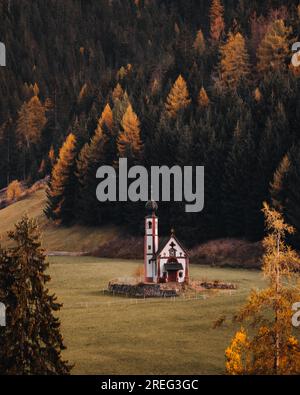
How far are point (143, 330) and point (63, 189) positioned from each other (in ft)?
270

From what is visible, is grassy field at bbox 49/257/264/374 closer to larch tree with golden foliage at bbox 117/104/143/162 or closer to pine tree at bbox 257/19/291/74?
larch tree with golden foliage at bbox 117/104/143/162

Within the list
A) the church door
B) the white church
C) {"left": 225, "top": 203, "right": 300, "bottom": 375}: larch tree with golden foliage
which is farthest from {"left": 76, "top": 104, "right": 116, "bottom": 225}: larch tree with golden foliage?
{"left": 225, "top": 203, "right": 300, "bottom": 375}: larch tree with golden foliage

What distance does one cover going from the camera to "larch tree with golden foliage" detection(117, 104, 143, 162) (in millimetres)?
124500

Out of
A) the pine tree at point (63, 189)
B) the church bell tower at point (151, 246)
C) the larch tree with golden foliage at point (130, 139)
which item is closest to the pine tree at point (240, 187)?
the larch tree with golden foliage at point (130, 139)

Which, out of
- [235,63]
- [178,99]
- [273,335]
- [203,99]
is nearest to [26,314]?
[273,335]

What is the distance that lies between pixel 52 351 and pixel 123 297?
3600cm

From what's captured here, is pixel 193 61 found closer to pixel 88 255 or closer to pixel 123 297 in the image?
pixel 88 255

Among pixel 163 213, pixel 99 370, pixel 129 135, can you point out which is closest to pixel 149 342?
pixel 99 370

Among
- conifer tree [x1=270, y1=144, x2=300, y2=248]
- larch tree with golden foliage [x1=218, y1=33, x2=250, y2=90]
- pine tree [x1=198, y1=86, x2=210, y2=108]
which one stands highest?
larch tree with golden foliage [x1=218, y1=33, x2=250, y2=90]

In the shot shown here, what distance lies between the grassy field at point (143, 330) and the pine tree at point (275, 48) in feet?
212

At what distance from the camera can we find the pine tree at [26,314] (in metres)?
32.2

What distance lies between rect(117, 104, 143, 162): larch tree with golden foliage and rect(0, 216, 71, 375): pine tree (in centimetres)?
9101

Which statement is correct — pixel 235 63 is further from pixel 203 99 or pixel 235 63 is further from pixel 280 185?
pixel 280 185

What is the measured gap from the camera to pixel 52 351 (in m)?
32.9
